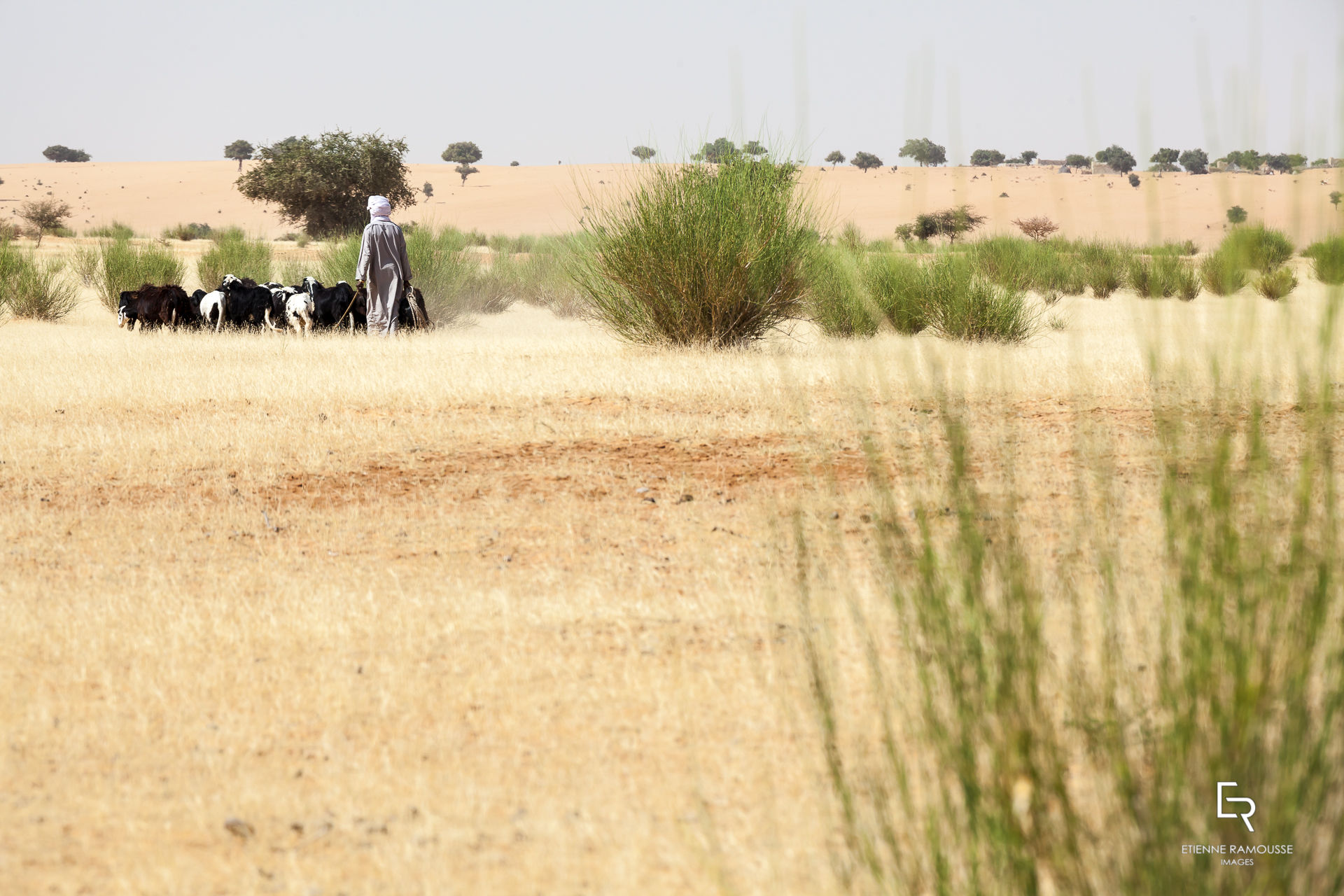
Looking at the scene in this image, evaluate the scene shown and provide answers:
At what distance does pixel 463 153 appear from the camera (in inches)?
3669

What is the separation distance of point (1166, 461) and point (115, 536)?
16.3 ft

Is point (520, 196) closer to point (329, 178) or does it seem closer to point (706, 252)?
point (329, 178)

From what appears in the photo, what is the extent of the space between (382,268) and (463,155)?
8343 centimetres

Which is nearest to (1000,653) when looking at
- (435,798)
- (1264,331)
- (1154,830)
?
(1154,830)

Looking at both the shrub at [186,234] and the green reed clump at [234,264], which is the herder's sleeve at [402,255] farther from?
the shrub at [186,234]

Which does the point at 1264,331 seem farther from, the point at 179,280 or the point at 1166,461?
the point at 179,280

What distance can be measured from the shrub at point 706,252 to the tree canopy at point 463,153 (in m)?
85.1

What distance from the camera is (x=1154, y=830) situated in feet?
6.03

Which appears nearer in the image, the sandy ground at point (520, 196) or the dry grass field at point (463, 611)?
the dry grass field at point (463, 611)

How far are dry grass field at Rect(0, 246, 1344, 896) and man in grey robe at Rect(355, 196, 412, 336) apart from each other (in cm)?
466

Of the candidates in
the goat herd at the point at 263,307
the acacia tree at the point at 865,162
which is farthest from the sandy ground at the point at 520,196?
the goat herd at the point at 263,307

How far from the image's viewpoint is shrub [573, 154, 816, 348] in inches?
445

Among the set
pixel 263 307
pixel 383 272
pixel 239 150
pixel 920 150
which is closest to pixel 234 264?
pixel 263 307

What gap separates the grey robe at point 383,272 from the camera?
43.9ft
